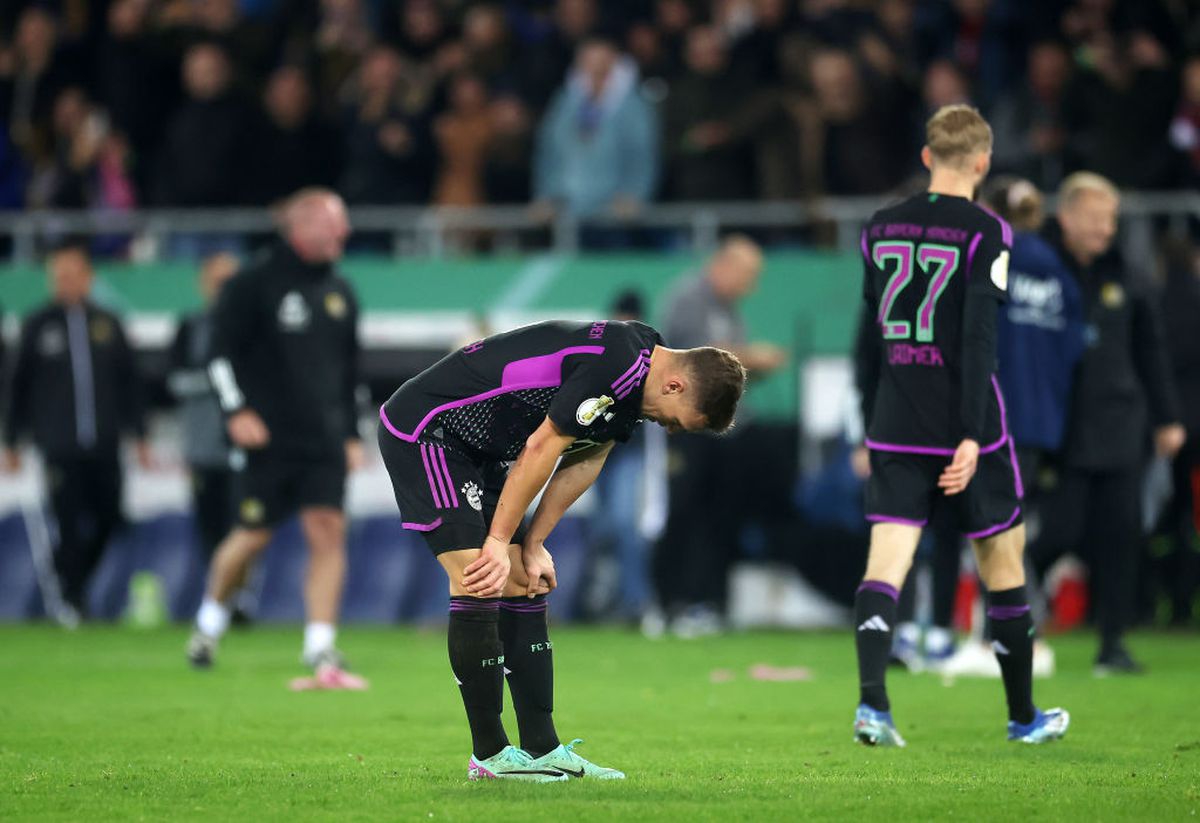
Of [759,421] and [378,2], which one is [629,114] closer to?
[759,421]

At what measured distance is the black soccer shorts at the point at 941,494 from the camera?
7516mm

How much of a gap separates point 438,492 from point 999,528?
90.4 inches

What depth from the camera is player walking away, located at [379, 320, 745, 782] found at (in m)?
6.24

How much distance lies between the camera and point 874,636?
7387 millimetres

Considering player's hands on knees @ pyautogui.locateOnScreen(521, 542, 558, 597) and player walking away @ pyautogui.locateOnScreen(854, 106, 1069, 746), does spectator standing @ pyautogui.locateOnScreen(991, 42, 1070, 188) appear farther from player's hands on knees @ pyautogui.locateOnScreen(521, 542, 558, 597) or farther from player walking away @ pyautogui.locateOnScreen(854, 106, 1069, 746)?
player's hands on knees @ pyautogui.locateOnScreen(521, 542, 558, 597)

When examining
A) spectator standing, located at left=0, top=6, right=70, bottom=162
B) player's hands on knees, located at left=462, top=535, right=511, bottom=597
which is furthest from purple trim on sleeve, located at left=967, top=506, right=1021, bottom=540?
spectator standing, located at left=0, top=6, right=70, bottom=162

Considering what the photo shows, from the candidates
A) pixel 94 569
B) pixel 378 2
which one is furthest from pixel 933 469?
pixel 378 2

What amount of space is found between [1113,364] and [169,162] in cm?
1008

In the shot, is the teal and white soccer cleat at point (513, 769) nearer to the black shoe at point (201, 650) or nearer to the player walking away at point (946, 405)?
the player walking away at point (946, 405)

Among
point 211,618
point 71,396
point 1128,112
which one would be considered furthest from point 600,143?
point 211,618

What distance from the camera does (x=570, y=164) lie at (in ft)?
54.0

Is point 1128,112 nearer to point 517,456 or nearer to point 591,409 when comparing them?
point 517,456

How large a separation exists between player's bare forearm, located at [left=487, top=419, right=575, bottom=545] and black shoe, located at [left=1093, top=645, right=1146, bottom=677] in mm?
5324

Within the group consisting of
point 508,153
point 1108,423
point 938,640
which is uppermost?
point 508,153
